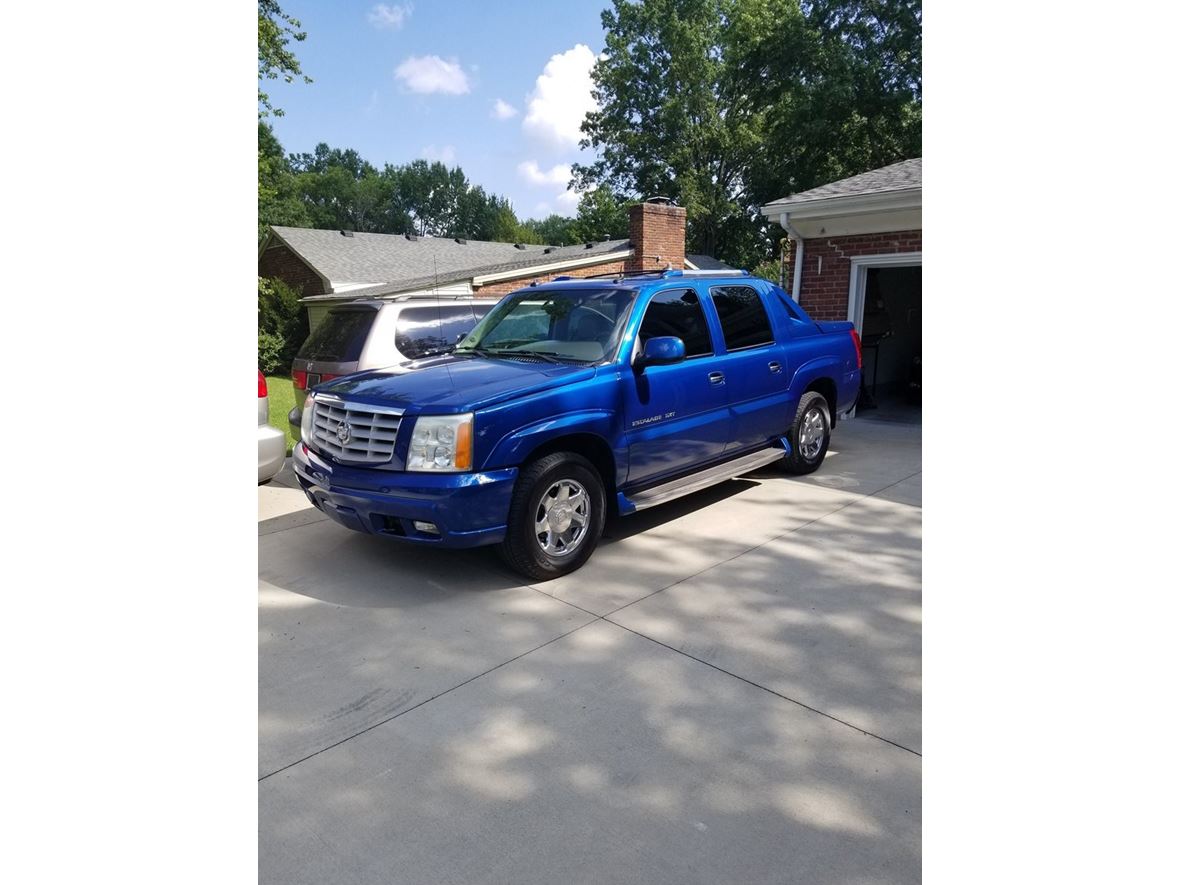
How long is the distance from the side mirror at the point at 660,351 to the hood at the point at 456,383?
16.7 inches

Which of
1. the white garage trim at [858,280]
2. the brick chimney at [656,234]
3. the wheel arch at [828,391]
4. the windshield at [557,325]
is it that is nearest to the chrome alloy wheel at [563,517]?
the windshield at [557,325]

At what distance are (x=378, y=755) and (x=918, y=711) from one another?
2.27 metres

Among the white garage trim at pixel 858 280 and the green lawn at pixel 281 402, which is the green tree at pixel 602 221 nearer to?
the green lawn at pixel 281 402

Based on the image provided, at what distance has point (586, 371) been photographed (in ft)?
16.3

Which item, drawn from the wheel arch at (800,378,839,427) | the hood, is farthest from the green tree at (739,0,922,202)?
the hood

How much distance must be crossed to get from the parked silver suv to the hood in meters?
2.30

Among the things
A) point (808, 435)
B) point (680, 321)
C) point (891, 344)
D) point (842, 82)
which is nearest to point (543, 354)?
point (680, 321)

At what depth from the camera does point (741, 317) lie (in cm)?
643

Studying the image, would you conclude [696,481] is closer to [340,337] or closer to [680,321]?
[680,321]

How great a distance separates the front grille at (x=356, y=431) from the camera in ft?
14.8

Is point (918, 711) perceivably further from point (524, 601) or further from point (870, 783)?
point (524, 601)

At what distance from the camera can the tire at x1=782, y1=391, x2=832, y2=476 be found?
23.2 ft

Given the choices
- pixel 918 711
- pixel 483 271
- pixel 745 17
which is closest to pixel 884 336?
pixel 483 271

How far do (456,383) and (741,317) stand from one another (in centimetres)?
276
